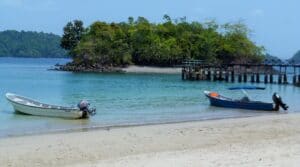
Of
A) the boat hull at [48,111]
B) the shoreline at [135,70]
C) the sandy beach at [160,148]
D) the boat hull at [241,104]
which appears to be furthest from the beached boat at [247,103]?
the shoreline at [135,70]

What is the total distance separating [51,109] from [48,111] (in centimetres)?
28

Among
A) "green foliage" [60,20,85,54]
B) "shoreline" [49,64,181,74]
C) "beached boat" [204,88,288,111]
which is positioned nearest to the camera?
"beached boat" [204,88,288,111]

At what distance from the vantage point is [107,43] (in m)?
116

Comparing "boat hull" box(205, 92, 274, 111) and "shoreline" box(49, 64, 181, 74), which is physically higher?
"boat hull" box(205, 92, 274, 111)

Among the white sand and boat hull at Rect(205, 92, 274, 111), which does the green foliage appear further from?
boat hull at Rect(205, 92, 274, 111)

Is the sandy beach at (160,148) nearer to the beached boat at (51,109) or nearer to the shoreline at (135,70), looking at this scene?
the beached boat at (51,109)

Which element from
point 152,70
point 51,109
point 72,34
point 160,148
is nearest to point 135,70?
point 152,70

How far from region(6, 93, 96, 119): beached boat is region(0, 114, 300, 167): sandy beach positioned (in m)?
6.35

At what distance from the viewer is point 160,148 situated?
17.7m

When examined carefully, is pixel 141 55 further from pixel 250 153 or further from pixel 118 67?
pixel 250 153

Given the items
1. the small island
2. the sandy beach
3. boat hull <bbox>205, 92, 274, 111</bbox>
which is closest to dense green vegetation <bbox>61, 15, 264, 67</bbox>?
the small island

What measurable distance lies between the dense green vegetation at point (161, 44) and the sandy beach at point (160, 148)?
290 feet

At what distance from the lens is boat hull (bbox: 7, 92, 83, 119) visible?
29125 mm

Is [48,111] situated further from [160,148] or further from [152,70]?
[152,70]
